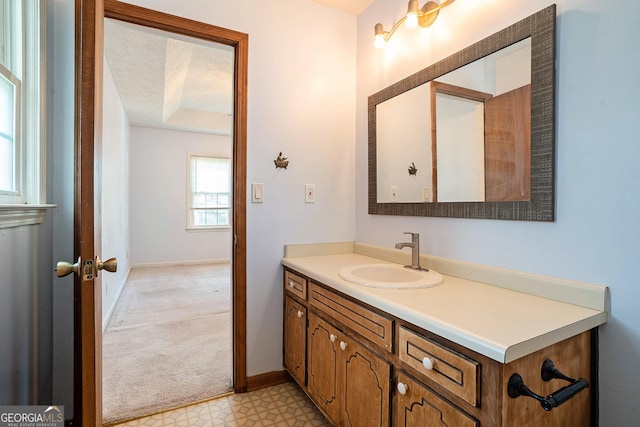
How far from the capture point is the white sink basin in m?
1.40

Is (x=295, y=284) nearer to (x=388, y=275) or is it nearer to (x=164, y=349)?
(x=388, y=275)

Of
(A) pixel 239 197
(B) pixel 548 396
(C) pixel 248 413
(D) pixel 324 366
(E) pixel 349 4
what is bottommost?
(C) pixel 248 413

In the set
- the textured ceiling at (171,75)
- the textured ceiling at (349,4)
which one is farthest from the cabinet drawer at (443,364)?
the textured ceiling at (349,4)

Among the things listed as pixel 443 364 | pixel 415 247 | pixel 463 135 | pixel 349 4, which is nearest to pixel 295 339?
pixel 415 247

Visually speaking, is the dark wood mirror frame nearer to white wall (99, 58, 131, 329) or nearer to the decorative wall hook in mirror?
the decorative wall hook in mirror

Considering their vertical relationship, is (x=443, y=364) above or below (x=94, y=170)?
below

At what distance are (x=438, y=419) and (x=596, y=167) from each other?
3.12 ft

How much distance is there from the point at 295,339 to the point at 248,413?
17.6 inches

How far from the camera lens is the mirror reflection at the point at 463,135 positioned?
4.12 ft

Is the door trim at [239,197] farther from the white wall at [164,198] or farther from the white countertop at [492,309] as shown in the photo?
the white wall at [164,198]

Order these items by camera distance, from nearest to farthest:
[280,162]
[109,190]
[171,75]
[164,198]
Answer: [280,162] < [109,190] < [171,75] < [164,198]

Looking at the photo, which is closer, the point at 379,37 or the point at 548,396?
the point at 548,396

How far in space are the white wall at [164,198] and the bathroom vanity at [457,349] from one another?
4.27m

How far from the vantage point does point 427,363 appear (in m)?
0.96
